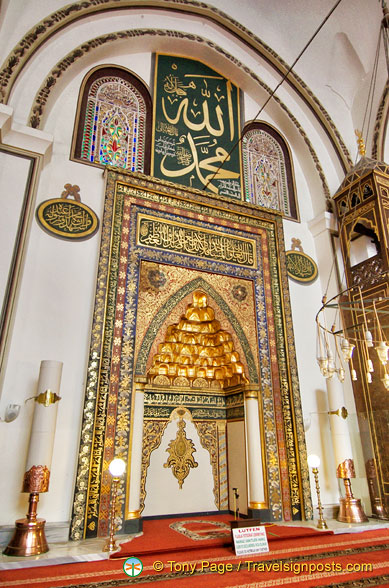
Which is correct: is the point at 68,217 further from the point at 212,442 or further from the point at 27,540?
the point at 212,442

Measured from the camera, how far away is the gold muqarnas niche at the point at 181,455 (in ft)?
14.4

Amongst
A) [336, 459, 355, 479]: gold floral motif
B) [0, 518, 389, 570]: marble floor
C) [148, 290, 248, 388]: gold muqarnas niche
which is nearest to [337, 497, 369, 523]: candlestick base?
[336, 459, 355, 479]: gold floral motif

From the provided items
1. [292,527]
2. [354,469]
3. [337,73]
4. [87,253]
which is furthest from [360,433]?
[337,73]

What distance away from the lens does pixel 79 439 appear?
3.25 metres

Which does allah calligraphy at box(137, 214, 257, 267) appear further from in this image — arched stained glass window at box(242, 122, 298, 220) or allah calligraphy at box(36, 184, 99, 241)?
arched stained glass window at box(242, 122, 298, 220)

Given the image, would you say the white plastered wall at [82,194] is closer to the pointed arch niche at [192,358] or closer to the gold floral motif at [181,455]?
the pointed arch niche at [192,358]

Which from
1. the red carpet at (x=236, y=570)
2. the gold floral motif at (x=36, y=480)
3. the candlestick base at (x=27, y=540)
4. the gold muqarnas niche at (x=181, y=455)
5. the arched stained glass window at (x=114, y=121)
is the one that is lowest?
the red carpet at (x=236, y=570)

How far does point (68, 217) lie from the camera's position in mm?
3861

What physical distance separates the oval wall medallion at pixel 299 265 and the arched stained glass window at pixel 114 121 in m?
2.05

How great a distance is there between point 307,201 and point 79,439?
167 inches

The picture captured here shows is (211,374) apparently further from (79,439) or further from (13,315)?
→ (13,315)

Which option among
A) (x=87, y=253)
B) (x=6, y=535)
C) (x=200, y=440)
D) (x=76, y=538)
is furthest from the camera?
(x=200, y=440)

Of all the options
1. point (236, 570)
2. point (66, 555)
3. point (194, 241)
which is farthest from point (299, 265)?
point (66, 555)

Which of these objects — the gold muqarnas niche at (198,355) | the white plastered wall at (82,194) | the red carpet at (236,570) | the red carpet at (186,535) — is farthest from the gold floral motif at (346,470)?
the gold muqarnas niche at (198,355)
